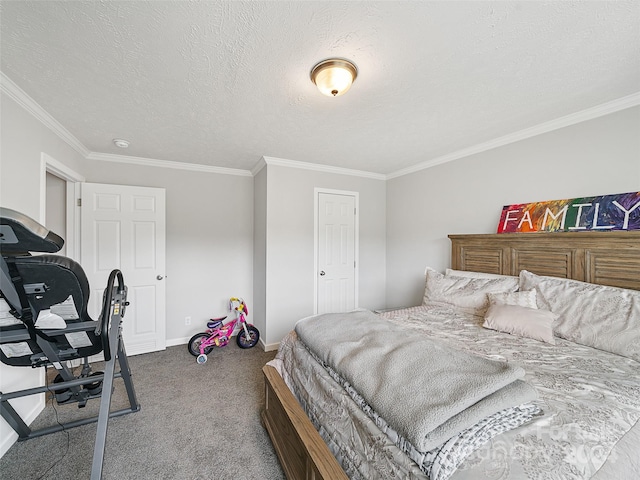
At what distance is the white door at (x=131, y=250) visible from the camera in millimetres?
3020

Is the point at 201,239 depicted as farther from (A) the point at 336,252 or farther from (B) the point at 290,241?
(A) the point at 336,252

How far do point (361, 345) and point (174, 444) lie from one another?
1493 mm

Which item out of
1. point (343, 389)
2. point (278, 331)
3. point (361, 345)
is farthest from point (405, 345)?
point (278, 331)

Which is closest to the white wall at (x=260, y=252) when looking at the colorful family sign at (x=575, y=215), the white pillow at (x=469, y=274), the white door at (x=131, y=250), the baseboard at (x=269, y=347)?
the baseboard at (x=269, y=347)

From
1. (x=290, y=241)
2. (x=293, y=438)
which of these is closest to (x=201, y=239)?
(x=290, y=241)

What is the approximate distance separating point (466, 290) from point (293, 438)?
1.95 m

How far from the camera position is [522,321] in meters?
1.86

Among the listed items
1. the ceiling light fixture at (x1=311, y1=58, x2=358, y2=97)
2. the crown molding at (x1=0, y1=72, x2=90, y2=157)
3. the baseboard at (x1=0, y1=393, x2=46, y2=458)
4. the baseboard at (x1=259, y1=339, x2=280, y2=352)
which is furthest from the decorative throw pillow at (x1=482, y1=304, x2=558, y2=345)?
the crown molding at (x1=0, y1=72, x2=90, y2=157)

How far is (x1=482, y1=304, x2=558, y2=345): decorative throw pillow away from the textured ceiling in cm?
159

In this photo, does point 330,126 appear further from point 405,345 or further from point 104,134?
point 104,134

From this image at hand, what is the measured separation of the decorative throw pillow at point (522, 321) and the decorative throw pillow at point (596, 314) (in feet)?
0.33

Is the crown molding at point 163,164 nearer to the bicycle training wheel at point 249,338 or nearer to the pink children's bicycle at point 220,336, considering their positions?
the pink children's bicycle at point 220,336

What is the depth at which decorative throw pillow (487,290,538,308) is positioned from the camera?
2029 mm

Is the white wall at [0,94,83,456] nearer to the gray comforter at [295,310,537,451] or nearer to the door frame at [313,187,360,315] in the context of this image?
the gray comforter at [295,310,537,451]
